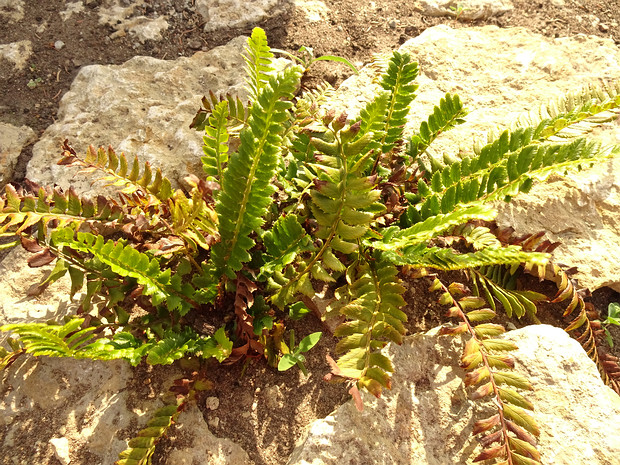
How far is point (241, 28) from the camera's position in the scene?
12.1 feet

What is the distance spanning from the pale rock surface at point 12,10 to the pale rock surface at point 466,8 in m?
3.03

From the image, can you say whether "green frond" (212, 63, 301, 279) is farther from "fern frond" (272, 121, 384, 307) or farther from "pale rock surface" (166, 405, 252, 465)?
"pale rock surface" (166, 405, 252, 465)

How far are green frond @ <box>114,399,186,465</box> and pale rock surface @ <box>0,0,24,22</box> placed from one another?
317 cm

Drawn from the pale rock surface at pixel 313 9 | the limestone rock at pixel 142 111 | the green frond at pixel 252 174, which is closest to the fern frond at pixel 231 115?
the limestone rock at pixel 142 111

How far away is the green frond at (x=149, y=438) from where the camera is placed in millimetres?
1756

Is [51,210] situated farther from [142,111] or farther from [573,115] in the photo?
[573,115]

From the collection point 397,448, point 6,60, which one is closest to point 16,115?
point 6,60

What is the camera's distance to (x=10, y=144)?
2.86m

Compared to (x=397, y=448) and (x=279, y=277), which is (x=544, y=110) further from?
(x=397, y=448)

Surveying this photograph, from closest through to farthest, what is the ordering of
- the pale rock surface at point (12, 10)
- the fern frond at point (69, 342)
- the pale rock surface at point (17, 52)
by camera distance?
1. the fern frond at point (69, 342)
2. the pale rock surface at point (17, 52)
3. the pale rock surface at point (12, 10)

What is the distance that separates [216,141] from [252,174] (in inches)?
12.6

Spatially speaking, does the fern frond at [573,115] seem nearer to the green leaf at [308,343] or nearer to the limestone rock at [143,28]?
the green leaf at [308,343]

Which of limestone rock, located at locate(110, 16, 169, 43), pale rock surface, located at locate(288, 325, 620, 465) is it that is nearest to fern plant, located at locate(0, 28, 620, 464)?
pale rock surface, located at locate(288, 325, 620, 465)

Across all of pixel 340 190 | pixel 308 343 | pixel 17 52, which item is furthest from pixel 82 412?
pixel 17 52
